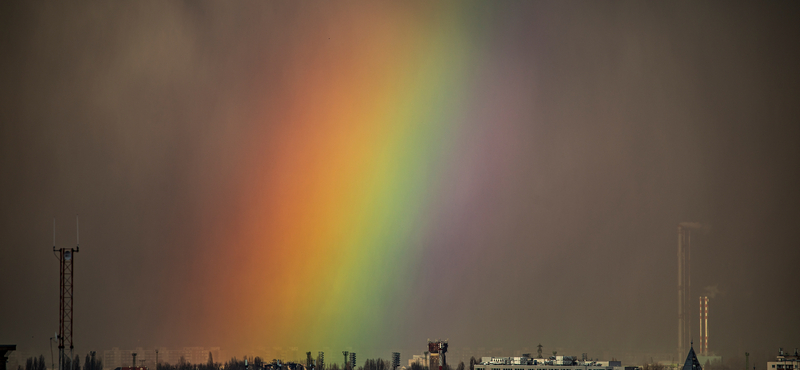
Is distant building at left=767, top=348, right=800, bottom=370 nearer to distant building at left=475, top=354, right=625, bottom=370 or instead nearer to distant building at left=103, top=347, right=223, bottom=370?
distant building at left=475, top=354, right=625, bottom=370

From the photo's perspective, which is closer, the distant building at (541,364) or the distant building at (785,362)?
the distant building at (541,364)

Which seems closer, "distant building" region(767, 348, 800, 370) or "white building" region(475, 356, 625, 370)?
"white building" region(475, 356, 625, 370)

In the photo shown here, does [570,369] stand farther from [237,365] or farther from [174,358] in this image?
[174,358]

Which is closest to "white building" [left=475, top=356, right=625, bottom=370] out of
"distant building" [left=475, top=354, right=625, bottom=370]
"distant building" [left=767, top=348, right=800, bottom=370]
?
"distant building" [left=475, top=354, right=625, bottom=370]

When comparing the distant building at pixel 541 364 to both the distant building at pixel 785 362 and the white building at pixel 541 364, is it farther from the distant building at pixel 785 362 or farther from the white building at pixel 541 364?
the distant building at pixel 785 362

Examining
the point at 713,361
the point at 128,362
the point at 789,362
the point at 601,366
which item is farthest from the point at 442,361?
the point at 128,362

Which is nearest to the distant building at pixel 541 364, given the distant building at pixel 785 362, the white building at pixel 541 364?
the white building at pixel 541 364

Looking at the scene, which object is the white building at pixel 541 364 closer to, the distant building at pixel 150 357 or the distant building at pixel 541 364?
the distant building at pixel 541 364

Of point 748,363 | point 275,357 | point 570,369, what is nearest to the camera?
point 570,369
